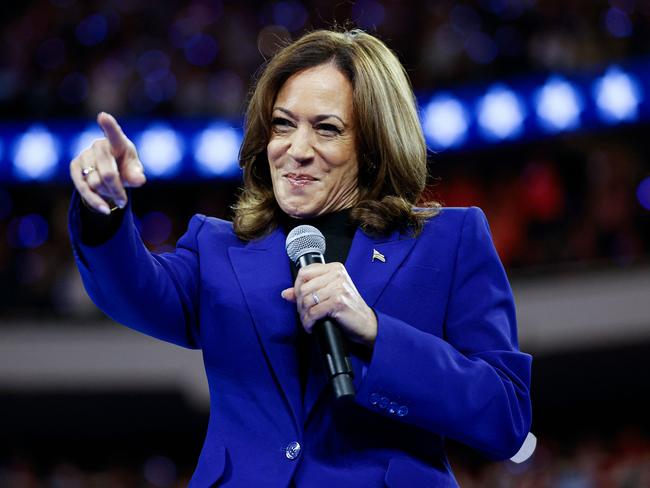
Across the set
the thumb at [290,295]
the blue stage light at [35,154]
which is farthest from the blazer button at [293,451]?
the blue stage light at [35,154]

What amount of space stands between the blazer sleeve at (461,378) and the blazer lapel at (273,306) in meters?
0.15

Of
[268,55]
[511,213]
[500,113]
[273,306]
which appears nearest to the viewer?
[273,306]

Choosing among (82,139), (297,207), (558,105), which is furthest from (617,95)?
(297,207)

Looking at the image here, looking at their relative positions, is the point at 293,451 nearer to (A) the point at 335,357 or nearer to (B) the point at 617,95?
(A) the point at 335,357

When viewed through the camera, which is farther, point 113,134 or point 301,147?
point 301,147

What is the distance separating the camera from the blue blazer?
161cm

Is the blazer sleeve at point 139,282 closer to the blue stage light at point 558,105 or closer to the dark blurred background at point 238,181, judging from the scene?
the dark blurred background at point 238,181

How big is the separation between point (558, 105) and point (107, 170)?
20.9ft

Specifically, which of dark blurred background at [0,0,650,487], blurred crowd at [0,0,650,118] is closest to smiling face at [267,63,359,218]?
dark blurred background at [0,0,650,487]

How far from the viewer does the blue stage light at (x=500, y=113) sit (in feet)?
25.4

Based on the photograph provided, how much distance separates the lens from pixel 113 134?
1.52 metres

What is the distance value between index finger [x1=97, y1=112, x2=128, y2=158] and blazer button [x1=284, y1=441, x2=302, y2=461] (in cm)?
54

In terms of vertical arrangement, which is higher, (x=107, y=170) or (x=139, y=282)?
(x=107, y=170)

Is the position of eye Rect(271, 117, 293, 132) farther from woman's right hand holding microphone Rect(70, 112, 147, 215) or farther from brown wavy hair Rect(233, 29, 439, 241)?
woman's right hand holding microphone Rect(70, 112, 147, 215)
